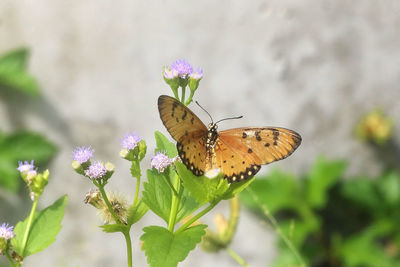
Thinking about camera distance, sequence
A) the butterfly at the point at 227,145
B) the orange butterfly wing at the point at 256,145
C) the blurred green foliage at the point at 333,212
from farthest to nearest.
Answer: the blurred green foliage at the point at 333,212
the orange butterfly wing at the point at 256,145
the butterfly at the point at 227,145

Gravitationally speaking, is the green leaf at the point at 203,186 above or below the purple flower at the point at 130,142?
below

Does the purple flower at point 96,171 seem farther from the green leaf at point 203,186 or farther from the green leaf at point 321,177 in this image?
the green leaf at point 321,177

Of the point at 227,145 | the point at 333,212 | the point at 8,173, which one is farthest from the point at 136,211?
the point at 333,212

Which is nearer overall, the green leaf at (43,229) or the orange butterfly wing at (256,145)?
the green leaf at (43,229)

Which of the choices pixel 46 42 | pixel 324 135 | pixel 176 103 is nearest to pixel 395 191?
pixel 324 135

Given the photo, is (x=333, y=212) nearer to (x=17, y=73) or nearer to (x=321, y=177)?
(x=321, y=177)

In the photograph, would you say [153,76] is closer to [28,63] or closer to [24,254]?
[28,63]

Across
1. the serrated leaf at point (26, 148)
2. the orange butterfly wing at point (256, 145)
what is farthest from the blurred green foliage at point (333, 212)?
the orange butterfly wing at point (256, 145)
